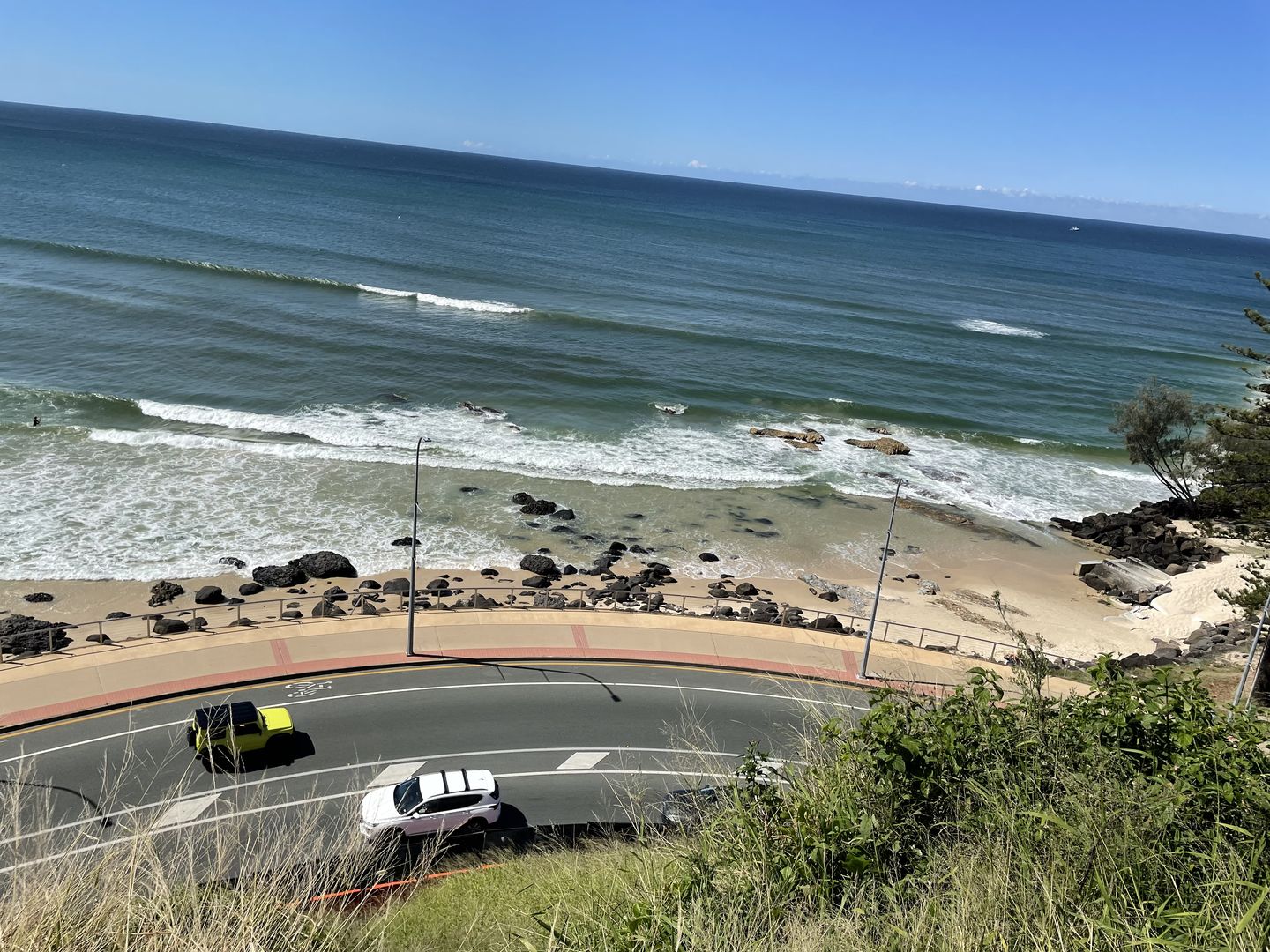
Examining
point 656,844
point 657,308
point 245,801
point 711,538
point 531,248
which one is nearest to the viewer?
point 656,844

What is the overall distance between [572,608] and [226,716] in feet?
43.7

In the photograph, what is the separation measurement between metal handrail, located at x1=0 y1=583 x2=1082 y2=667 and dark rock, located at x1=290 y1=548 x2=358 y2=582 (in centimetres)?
155

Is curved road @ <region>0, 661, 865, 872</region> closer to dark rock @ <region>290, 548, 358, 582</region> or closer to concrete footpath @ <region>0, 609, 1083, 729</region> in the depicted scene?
concrete footpath @ <region>0, 609, 1083, 729</region>

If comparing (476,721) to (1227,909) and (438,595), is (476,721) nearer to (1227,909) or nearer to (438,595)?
(438,595)

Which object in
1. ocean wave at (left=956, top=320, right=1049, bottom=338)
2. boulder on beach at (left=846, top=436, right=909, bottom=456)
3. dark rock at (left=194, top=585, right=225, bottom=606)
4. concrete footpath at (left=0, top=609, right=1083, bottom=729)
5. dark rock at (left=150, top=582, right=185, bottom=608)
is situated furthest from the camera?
ocean wave at (left=956, top=320, right=1049, bottom=338)

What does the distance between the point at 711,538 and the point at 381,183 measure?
16520cm

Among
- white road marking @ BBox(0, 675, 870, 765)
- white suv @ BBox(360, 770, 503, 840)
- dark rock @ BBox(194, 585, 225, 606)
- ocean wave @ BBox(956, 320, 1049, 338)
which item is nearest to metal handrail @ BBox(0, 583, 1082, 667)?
dark rock @ BBox(194, 585, 225, 606)

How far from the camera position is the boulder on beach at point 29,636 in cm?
2703

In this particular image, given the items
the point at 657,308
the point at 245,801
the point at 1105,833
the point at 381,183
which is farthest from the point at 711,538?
the point at 381,183

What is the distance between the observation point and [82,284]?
6981 cm

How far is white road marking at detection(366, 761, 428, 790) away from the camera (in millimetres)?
21109

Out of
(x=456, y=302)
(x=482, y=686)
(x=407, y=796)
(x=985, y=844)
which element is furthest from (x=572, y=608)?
(x=456, y=302)

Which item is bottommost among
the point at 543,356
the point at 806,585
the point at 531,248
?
the point at 806,585

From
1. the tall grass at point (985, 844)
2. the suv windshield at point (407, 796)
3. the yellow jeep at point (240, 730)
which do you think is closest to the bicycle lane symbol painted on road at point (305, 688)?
the yellow jeep at point (240, 730)
